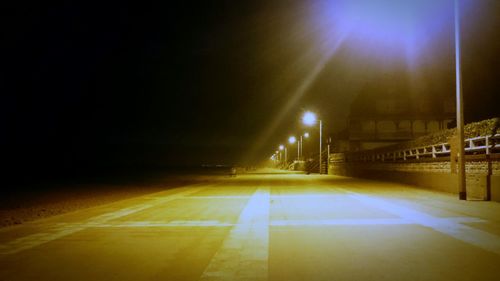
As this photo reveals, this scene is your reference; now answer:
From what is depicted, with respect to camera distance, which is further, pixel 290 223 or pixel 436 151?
pixel 436 151

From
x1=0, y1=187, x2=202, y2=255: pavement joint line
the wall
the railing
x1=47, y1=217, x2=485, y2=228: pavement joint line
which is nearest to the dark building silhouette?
the railing

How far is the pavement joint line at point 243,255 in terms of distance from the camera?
5727 millimetres

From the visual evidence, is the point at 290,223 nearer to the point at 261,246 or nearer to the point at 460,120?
the point at 261,246

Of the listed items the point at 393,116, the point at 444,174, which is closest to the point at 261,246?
the point at 444,174

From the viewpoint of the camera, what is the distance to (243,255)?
690 cm

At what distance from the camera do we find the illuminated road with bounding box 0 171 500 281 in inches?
231

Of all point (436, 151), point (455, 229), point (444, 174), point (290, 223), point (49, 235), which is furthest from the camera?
point (436, 151)

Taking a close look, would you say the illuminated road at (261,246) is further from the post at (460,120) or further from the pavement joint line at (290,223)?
the post at (460,120)

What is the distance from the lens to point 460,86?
15609 millimetres

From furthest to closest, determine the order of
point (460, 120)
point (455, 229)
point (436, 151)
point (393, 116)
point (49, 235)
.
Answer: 1. point (393, 116)
2. point (436, 151)
3. point (460, 120)
4. point (49, 235)
5. point (455, 229)

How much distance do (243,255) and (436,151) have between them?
17580 millimetres

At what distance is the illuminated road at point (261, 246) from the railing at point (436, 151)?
390cm

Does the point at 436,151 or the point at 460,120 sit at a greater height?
the point at 460,120

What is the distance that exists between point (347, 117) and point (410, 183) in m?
45.4
